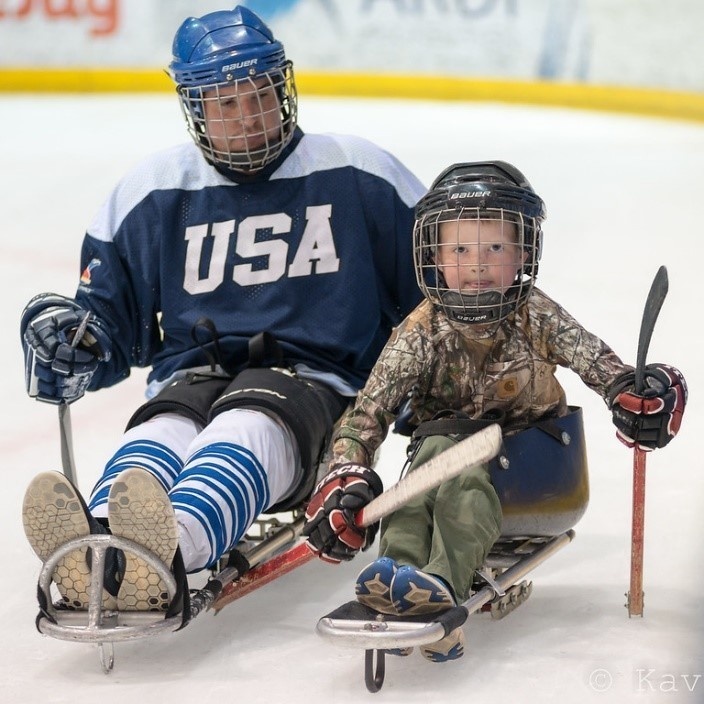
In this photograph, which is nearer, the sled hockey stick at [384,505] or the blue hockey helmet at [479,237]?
the sled hockey stick at [384,505]

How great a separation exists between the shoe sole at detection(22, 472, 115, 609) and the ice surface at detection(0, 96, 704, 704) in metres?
0.16

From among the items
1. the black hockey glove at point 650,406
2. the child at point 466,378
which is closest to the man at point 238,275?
the child at point 466,378

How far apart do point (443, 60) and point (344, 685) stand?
569 centimetres

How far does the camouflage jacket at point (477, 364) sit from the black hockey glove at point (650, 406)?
74mm

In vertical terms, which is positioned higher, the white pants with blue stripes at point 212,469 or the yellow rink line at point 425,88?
the white pants with blue stripes at point 212,469

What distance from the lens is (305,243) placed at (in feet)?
8.45

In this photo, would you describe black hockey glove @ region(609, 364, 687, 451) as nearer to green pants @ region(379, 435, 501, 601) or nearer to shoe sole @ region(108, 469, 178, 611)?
green pants @ region(379, 435, 501, 601)

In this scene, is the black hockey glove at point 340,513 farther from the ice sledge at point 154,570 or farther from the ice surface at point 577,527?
the ice surface at point 577,527

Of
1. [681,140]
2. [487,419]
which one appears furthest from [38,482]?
[681,140]

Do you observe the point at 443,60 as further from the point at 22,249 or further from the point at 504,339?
the point at 504,339

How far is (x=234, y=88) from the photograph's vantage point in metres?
2.46

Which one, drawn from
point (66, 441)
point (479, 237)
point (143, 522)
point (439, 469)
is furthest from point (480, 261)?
point (66, 441)

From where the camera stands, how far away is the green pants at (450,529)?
201cm

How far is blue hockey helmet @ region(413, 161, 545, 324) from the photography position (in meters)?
2.15
